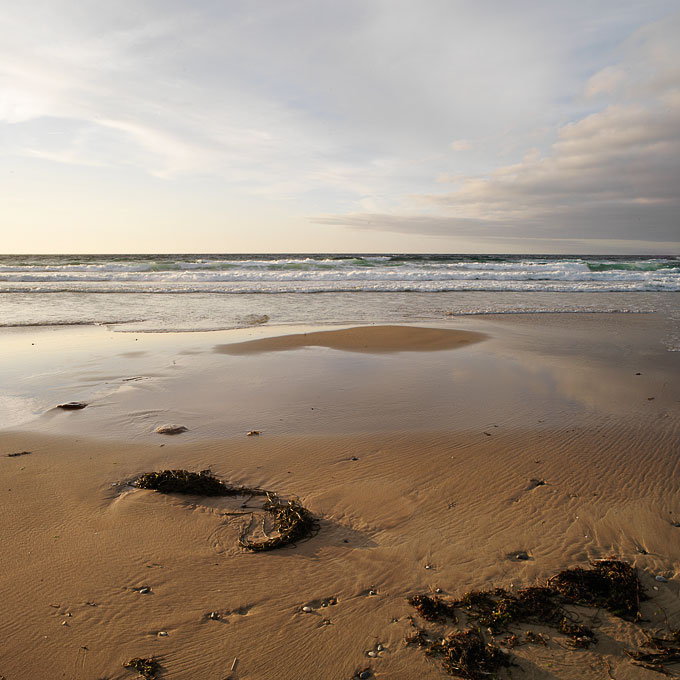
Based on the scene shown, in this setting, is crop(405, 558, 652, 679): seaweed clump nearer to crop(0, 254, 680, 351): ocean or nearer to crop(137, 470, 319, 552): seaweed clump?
crop(137, 470, 319, 552): seaweed clump

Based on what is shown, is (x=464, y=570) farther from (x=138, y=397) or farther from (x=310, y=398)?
(x=138, y=397)

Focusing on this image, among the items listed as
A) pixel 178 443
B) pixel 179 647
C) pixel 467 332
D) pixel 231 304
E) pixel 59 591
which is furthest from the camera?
pixel 231 304

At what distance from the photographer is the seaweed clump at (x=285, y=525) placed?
2845 mm

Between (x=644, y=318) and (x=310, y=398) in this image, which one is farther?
(x=644, y=318)

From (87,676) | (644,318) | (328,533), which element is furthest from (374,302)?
(87,676)

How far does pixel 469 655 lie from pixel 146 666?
1.48 metres

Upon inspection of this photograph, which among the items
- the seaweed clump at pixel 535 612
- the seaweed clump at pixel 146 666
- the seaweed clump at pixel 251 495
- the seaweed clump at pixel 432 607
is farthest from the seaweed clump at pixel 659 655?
the seaweed clump at pixel 146 666

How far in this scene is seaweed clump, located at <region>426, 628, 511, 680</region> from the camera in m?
2.03

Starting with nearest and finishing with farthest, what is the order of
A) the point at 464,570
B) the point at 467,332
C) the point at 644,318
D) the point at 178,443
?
1. the point at 464,570
2. the point at 178,443
3. the point at 467,332
4. the point at 644,318

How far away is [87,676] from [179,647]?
0.39 meters

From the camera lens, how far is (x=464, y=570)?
8.68 ft

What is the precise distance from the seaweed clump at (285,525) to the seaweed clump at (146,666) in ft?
2.73

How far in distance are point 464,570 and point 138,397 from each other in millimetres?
4540

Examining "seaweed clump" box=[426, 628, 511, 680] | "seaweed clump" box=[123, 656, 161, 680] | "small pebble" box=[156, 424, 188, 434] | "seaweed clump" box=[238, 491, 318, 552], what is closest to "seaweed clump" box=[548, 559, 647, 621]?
"seaweed clump" box=[426, 628, 511, 680]
